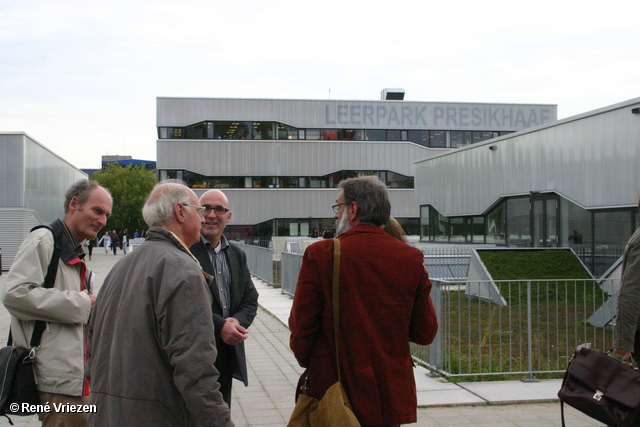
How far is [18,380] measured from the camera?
11.2ft

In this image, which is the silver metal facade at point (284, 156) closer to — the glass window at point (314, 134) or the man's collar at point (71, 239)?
the glass window at point (314, 134)

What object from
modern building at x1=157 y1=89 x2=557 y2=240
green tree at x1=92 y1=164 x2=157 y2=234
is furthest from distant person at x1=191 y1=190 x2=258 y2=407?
green tree at x1=92 y1=164 x2=157 y2=234

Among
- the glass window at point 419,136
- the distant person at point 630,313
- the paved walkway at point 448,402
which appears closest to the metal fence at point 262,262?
the paved walkway at point 448,402

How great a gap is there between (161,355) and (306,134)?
159 feet

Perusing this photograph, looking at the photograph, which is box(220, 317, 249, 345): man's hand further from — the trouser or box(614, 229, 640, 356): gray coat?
box(614, 229, 640, 356): gray coat

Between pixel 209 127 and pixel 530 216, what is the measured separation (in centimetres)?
3316

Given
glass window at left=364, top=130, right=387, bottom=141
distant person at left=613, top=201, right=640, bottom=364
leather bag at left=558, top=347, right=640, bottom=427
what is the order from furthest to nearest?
glass window at left=364, top=130, right=387, bottom=141, distant person at left=613, top=201, right=640, bottom=364, leather bag at left=558, top=347, right=640, bottom=427

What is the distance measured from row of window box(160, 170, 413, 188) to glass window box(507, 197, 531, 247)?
87.2 feet

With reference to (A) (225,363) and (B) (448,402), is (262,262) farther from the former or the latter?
(A) (225,363)

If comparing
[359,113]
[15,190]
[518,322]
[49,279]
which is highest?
[359,113]

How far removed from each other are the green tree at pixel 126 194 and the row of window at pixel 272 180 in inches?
348

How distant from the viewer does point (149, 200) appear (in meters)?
3.11

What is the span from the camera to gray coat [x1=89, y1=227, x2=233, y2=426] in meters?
2.62

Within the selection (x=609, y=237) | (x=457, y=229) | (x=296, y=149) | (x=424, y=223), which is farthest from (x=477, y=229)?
(x=296, y=149)
